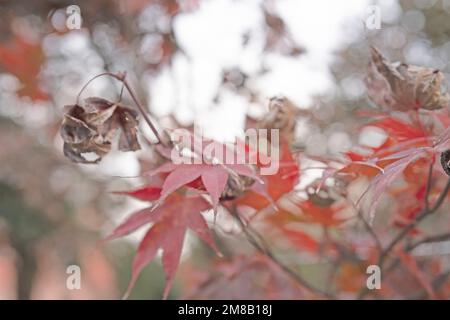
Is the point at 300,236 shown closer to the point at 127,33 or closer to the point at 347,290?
the point at 347,290

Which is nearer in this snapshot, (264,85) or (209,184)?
(209,184)

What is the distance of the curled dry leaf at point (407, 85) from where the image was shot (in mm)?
682

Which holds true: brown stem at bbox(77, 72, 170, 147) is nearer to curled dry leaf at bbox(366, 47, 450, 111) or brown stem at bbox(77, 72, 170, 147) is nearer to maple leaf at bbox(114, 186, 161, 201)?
maple leaf at bbox(114, 186, 161, 201)

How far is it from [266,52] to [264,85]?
8 cm

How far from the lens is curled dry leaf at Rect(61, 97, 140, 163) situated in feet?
2.10

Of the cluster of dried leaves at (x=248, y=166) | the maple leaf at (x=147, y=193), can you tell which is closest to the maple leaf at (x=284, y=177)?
the cluster of dried leaves at (x=248, y=166)

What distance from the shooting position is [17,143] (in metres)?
2.07

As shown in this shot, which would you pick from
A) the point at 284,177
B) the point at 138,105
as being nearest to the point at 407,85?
the point at 284,177

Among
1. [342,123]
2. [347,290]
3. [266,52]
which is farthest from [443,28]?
[347,290]

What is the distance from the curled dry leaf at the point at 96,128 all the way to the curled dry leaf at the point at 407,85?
29cm

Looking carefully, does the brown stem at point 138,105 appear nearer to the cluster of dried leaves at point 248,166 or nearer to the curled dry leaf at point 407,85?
the cluster of dried leaves at point 248,166

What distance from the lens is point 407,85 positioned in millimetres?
689

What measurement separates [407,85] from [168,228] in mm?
331

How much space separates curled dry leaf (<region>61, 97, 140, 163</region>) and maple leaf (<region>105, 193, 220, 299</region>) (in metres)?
0.09
